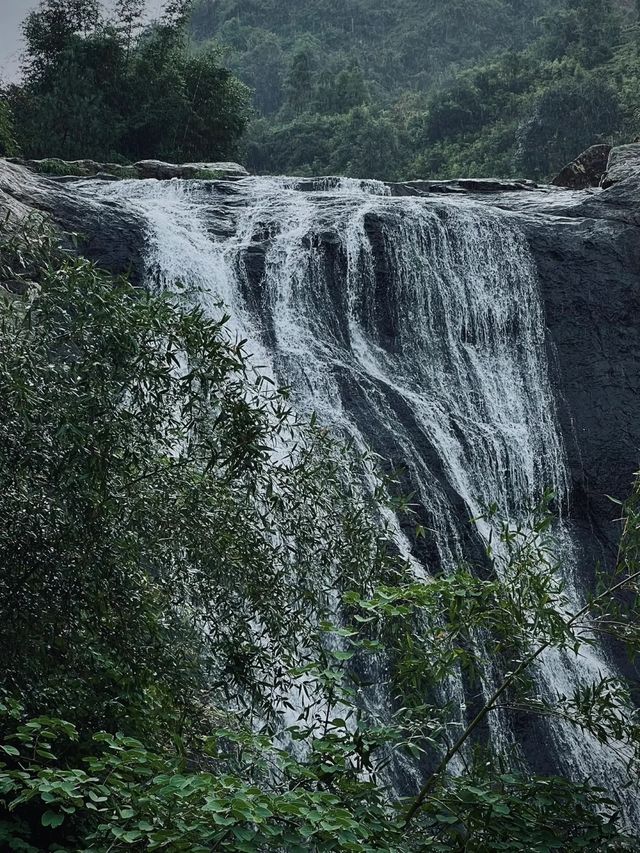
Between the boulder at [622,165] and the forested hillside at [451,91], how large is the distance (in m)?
19.4

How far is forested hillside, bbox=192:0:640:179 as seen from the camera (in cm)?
3512

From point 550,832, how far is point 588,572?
8548mm

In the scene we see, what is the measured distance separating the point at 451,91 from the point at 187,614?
37.1 metres

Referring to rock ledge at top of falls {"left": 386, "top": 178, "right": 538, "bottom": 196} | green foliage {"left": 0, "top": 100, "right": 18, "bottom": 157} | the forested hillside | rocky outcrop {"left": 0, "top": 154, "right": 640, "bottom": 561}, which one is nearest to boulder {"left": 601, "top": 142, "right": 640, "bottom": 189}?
rocky outcrop {"left": 0, "top": 154, "right": 640, "bottom": 561}

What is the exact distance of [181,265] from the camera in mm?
12320

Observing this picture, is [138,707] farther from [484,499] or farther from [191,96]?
[191,96]

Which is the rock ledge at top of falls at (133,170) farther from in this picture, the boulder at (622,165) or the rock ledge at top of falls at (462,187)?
the boulder at (622,165)

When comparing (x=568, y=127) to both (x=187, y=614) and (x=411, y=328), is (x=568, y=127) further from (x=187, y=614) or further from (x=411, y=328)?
(x=187, y=614)

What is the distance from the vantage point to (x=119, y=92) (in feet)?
85.5

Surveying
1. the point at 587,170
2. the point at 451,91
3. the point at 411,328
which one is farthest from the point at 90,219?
the point at 451,91

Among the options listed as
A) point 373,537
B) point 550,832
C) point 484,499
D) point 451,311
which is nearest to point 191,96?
point 451,311

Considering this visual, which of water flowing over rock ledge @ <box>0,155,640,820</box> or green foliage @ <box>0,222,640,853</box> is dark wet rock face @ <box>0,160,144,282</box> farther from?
green foliage @ <box>0,222,640,853</box>

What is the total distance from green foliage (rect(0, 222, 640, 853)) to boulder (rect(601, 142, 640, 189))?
37.9ft

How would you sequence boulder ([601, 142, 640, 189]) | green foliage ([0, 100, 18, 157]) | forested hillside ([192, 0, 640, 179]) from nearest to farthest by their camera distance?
boulder ([601, 142, 640, 189]) < green foliage ([0, 100, 18, 157]) < forested hillside ([192, 0, 640, 179])
